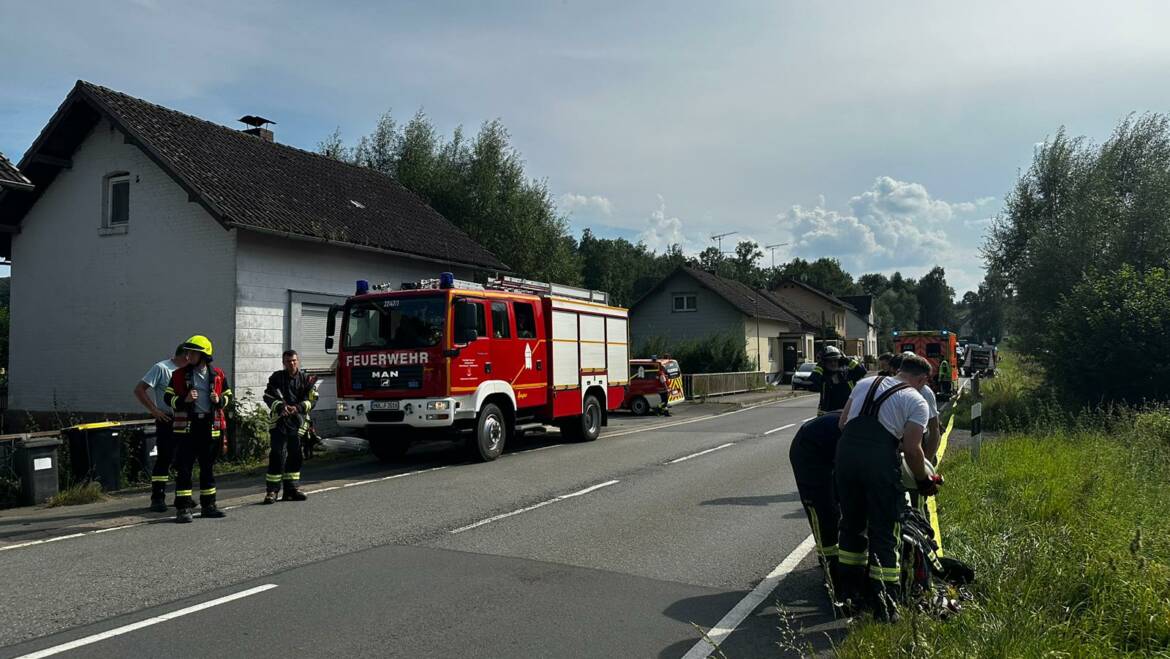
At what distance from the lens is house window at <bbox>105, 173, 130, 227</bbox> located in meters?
16.7

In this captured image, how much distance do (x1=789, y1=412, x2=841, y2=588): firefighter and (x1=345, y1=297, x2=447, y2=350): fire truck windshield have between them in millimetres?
7608

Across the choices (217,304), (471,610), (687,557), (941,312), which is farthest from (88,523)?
(941,312)

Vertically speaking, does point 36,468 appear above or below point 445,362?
below

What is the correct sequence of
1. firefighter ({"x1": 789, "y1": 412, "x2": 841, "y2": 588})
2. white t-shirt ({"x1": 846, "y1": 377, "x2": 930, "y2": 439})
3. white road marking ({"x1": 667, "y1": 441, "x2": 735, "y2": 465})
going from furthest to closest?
white road marking ({"x1": 667, "y1": 441, "x2": 735, "y2": 465}) → firefighter ({"x1": 789, "y1": 412, "x2": 841, "y2": 588}) → white t-shirt ({"x1": 846, "y1": 377, "x2": 930, "y2": 439})

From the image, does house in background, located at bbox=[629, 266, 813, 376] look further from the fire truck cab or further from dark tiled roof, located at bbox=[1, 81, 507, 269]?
dark tiled roof, located at bbox=[1, 81, 507, 269]

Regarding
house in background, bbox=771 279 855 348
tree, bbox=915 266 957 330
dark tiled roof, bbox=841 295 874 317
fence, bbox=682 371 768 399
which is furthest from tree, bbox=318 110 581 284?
tree, bbox=915 266 957 330

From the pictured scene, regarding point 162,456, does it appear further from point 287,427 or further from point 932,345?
point 932,345

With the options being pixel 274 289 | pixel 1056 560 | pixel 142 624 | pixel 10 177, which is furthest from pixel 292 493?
pixel 1056 560

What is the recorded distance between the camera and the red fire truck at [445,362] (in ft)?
40.3

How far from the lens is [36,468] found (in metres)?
9.80

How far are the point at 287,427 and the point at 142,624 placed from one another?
450 centimetres

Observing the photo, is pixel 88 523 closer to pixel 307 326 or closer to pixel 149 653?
pixel 149 653

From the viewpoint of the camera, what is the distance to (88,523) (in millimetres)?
8352

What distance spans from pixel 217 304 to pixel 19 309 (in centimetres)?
589
